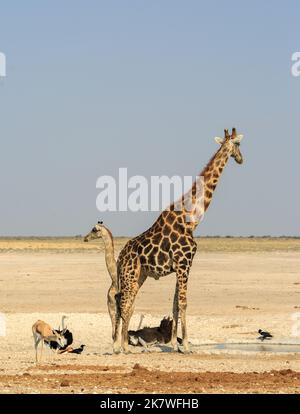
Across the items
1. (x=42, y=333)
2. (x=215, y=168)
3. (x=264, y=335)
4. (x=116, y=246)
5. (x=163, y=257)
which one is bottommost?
(x=116, y=246)

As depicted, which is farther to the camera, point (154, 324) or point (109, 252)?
point (154, 324)

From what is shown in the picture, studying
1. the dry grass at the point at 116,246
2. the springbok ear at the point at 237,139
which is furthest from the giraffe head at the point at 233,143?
the dry grass at the point at 116,246

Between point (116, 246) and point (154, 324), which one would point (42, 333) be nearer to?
point (154, 324)

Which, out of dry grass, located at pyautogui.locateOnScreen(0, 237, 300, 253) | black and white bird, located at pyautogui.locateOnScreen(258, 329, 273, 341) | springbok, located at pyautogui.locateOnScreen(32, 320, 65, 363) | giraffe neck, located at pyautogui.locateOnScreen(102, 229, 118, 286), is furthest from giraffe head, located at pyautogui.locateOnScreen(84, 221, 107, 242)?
dry grass, located at pyautogui.locateOnScreen(0, 237, 300, 253)

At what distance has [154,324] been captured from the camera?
24.8 meters

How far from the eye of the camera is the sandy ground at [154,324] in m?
15.1

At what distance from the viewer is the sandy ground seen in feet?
49.6

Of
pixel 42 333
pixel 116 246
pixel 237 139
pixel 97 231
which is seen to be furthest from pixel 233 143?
pixel 116 246

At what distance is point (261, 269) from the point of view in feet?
164

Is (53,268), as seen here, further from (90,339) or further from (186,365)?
(186,365)

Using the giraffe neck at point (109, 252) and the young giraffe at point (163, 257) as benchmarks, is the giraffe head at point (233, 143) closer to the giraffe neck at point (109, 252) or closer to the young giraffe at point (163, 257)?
the young giraffe at point (163, 257)

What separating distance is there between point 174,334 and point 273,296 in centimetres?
1445
